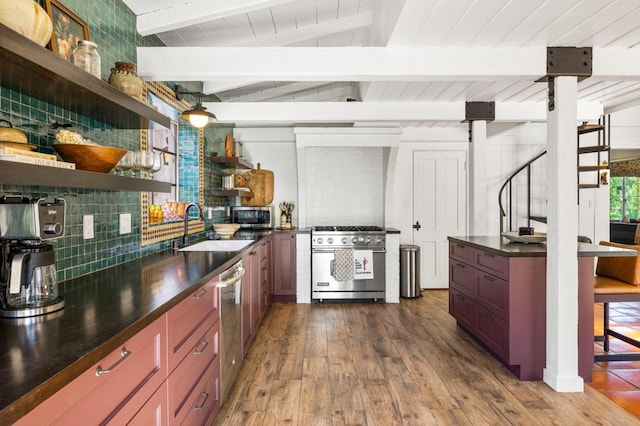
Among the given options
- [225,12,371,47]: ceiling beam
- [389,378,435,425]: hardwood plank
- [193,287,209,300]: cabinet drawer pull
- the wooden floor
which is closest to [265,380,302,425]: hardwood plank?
the wooden floor

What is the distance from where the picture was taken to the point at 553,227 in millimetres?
2682

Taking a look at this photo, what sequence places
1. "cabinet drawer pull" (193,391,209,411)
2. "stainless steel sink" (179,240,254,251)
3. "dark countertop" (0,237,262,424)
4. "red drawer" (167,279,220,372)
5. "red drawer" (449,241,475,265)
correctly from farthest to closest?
"red drawer" (449,241,475,265) < "stainless steel sink" (179,240,254,251) < "cabinet drawer pull" (193,391,209,411) < "red drawer" (167,279,220,372) < "dark countertop" (0,237,262,424)

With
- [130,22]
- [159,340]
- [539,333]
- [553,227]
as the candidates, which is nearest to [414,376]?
[539,333]

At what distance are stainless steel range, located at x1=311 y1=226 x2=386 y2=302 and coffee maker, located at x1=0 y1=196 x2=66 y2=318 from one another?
3.69 meters

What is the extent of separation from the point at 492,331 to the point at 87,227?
2.89 meters

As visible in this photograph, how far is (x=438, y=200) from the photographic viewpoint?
230 inches

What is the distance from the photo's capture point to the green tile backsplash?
5.37 ft

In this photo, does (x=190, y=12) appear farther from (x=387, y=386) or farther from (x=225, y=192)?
(x=387, y=386)

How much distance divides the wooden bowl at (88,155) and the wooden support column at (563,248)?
2.71 metres

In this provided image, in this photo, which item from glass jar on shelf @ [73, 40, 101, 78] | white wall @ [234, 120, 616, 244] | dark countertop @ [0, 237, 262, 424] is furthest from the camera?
white wall @ [234, 120, 616, 244]

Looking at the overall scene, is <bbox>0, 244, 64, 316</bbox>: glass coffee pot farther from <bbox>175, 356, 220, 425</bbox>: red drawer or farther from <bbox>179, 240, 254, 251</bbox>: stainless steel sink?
<bbox>179, 240, 254, 251</bbox>: stainless steel sink

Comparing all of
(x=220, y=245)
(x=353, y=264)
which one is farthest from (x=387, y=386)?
(x=353, y=264)

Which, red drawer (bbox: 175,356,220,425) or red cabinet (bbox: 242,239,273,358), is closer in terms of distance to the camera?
red drawer (bbox: 175,356,220,425)

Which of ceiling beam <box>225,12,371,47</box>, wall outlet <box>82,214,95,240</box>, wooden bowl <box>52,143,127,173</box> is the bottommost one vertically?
wall outlet <box>82,214,95,240</box>
